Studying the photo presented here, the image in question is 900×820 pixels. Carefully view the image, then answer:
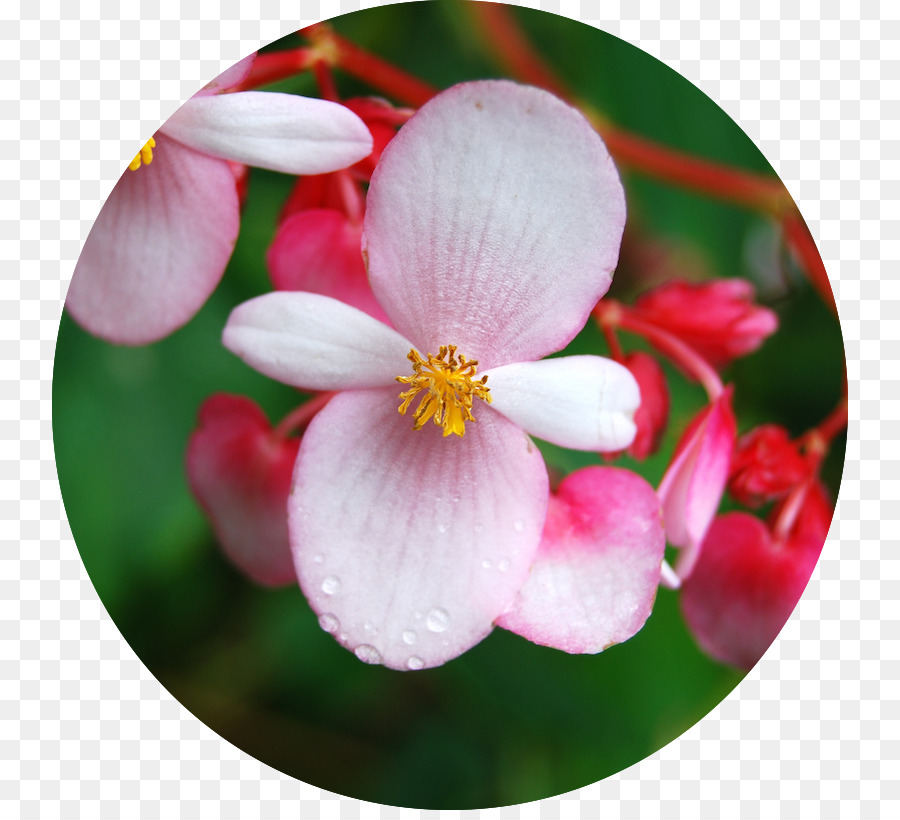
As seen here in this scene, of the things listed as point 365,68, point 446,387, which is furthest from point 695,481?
point 365,68

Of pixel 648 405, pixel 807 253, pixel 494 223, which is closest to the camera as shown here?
pixel 494 223

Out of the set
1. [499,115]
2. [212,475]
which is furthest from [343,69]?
[212,475]

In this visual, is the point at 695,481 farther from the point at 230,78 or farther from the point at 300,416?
the point at 230,78

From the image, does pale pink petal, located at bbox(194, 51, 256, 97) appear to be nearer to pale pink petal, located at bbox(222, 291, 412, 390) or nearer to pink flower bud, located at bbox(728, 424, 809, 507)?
pale pink petal, located at bbox(222, 291, 412, 390)

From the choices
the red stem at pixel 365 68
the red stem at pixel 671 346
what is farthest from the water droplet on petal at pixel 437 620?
the red stem at pixel 365 68

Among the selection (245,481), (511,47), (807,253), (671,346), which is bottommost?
(245,481)

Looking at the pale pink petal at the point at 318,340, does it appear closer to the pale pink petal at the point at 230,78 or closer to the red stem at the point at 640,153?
the pale pink petal at the point at 230,78

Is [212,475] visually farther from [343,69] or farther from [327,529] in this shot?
[343,69]
